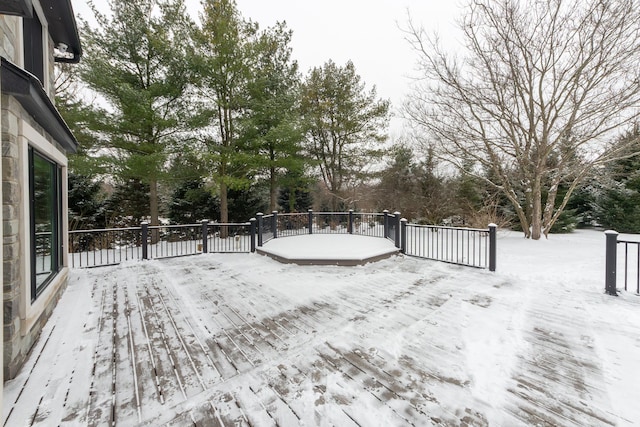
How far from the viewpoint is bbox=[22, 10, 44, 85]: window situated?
356 cm

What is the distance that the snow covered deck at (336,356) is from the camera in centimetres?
188

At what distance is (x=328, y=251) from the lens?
6.95 meters

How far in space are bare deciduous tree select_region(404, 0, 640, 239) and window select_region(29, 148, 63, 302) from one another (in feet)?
34.5

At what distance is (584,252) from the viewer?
7355mm

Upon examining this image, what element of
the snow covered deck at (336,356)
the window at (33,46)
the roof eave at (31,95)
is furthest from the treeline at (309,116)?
the snow covered deck at (336,356)

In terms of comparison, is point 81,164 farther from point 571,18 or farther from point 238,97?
point 571,18

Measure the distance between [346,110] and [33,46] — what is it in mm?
12197

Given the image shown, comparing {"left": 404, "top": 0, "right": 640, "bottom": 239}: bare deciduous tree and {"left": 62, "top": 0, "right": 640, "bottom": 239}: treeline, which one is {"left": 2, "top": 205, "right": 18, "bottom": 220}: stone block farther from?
{"left": 404, "top": 0, "right": 640, "bottom": 239}: bare deciduous tree

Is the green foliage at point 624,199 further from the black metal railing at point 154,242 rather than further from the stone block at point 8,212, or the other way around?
the stone block at point 8,212

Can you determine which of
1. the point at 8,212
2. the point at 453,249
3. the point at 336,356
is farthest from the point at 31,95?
the point at 453,249

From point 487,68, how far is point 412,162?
5.95m

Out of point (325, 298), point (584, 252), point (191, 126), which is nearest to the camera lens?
point (325, 298)

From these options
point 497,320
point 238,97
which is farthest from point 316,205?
point 497,320

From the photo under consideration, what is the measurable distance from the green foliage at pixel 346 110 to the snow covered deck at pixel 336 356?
10959 mm
